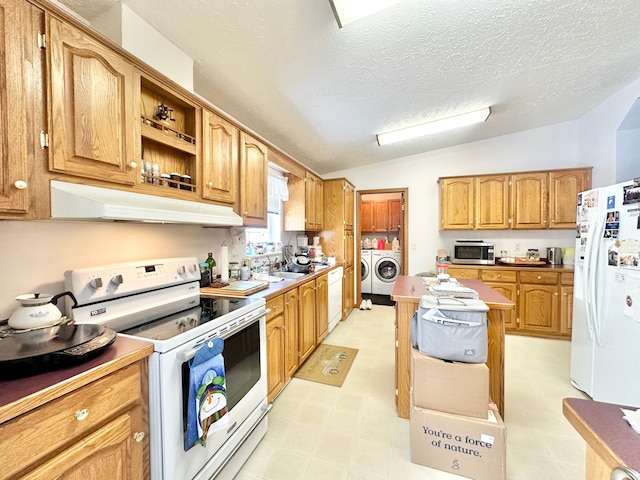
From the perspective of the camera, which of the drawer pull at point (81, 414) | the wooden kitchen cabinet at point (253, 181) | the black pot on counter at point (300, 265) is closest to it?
the drawer pull at point (81, 414)

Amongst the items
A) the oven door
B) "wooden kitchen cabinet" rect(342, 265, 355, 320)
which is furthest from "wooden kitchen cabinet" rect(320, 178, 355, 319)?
the oven door

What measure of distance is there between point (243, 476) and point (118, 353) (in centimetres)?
110

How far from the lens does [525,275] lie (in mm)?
3426

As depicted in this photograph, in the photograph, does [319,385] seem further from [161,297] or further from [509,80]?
[509,80]

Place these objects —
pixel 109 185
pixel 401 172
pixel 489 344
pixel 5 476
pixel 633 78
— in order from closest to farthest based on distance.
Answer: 1. pixel 5 476
2. pixel 109 185
3. pixel 489 344
4. pixel 633 78
5. pixel 401 172

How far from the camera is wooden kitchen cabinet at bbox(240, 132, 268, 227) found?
214 cm

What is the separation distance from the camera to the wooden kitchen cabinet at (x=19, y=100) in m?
0.90

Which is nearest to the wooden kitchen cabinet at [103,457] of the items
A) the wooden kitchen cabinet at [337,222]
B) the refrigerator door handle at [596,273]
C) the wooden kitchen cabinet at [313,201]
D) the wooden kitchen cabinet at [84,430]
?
the wooden kitchen cabinet at [84,430]

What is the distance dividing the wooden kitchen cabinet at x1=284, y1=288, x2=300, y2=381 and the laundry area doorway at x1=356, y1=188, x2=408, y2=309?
2.45m

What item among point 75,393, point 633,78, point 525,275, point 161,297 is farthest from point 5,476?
point 633,78

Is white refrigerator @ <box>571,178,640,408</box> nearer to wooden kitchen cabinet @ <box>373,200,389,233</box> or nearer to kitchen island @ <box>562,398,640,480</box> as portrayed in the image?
kitchen island @ <box>562,398,640,480</box>

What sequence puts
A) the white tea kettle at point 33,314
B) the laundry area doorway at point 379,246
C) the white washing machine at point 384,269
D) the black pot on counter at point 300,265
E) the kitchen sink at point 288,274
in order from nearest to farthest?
the white tea kettle at point 33,314, the kitchen sink at point 288,274, the black pot on counter at point 300,265, the laundry area doorway at point 379,246, the white washing machine at point 384,269

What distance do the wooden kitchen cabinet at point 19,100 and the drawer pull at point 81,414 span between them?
735mm

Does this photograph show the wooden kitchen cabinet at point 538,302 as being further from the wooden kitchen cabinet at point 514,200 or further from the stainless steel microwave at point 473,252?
the wooden kitchen cabinet at point 514,200
